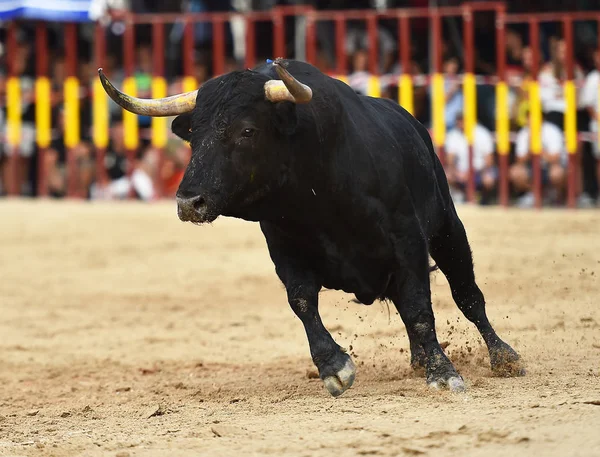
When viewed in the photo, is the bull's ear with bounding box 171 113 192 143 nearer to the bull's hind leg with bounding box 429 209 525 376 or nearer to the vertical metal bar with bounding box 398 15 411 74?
the bull's hind leg with bounding box 429 209 525 376

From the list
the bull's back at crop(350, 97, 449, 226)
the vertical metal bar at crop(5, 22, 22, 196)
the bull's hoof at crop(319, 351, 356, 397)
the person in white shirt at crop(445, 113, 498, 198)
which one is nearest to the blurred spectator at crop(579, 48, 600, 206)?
the person in white shirt at crop(445, 113, 498, 198)

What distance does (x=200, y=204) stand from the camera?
6074mm

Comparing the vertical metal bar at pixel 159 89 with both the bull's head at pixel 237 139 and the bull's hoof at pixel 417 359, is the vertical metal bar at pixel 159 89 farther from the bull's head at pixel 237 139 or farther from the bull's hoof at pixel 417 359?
the bull's head at pixel 237 139

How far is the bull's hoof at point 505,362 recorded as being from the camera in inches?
290

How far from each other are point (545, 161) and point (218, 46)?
12.5 ft

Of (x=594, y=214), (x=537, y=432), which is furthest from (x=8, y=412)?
(x=594, y=214)

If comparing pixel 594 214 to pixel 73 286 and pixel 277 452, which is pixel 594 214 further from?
pixel 277 452

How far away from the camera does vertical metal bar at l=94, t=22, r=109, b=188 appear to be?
50.0 feet

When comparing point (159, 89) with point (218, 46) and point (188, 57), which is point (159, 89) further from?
point (218, 46)

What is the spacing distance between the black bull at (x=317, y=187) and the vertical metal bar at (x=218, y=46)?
8.12 m

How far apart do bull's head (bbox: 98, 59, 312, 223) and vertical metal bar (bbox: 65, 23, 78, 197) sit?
30.0 feet

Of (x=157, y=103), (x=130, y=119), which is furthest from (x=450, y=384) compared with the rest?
(x=130, y=119)

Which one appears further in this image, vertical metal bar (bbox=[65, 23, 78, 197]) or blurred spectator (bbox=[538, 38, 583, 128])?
vertical metal bar (bbox=[65, 23, 78, 197])

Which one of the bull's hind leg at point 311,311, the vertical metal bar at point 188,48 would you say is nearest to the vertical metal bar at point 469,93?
the vertical metal bar at point 188,48
